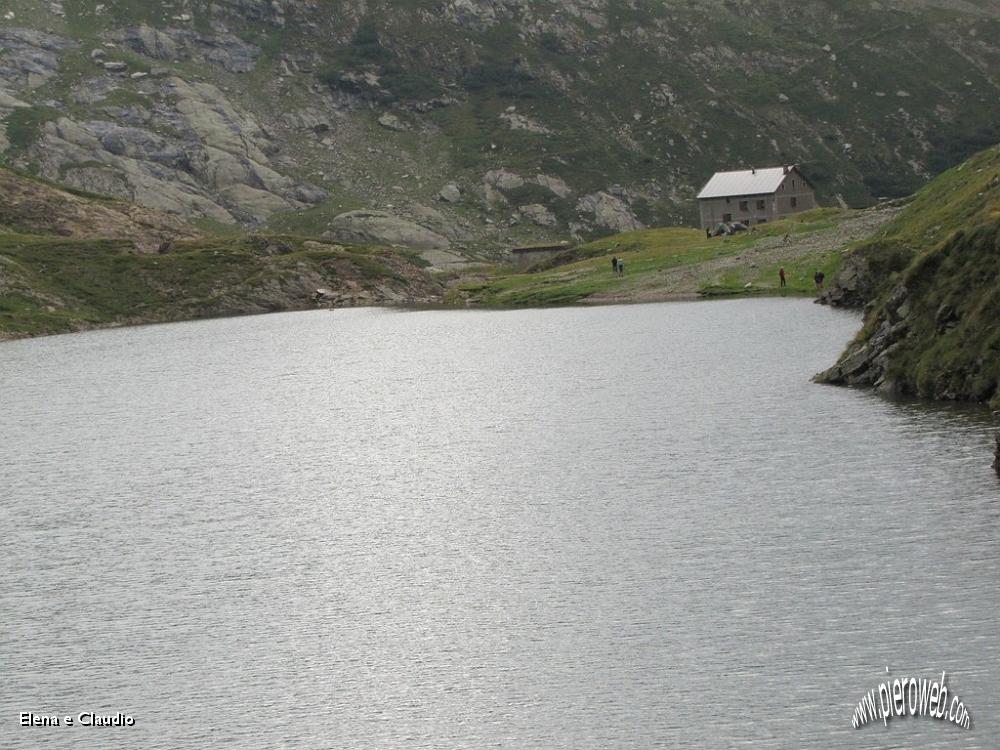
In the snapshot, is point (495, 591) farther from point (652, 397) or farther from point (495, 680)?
point (652, 397)

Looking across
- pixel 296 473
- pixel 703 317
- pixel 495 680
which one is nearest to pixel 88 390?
pixel 296 473

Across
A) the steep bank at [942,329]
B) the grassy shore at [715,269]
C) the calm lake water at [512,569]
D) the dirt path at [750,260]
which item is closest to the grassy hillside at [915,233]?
the grassy shore at [715,269]

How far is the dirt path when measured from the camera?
513 feet

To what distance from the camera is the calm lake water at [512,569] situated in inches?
1281

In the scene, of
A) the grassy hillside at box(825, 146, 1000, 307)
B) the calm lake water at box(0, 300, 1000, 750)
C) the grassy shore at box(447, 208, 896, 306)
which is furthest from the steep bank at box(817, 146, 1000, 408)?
the grassy shore at box(447, 208, 896, 306)

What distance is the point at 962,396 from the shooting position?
6372 centimetres

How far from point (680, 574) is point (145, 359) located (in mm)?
94978

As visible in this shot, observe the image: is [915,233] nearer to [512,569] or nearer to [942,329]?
[942,329]

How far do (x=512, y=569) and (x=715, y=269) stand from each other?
4833 inches

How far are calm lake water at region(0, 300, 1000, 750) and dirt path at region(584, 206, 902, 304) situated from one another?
2786 inches

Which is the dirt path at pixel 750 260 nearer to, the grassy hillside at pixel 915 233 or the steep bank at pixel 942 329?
the grassy hillside at pixel 915 233

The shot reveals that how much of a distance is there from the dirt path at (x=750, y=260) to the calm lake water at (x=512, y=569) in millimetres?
70756

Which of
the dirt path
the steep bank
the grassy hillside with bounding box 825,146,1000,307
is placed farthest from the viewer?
the dirt path

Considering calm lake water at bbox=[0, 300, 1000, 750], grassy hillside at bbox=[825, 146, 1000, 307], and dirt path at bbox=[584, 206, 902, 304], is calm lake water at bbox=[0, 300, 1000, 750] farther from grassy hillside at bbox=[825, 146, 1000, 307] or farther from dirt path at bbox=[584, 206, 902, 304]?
dirt path at bbox=[584, 206, 902, 304]
